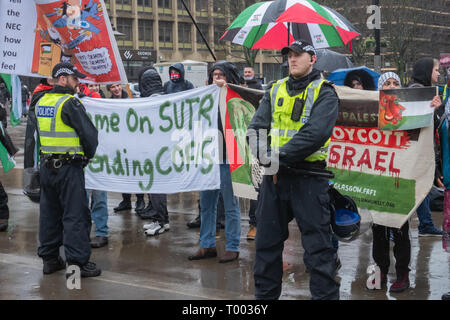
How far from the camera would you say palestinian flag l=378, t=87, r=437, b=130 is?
5.56 meters

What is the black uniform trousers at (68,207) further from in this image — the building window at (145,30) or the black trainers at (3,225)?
the building window at (145,30)

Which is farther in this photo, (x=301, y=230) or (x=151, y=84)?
(x=151, y=84)

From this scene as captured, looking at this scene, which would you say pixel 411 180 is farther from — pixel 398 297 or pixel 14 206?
pixel 14 206

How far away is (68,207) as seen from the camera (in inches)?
238

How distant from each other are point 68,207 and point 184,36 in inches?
2960

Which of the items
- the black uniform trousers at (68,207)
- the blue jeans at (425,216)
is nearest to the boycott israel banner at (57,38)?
the black uniform trousers at (68,207)

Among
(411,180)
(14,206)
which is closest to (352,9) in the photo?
(14,206)

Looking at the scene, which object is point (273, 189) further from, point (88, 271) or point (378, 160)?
point (88, 271)

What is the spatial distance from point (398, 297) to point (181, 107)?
3.28 meters

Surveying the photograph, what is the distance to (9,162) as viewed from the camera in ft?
28.4

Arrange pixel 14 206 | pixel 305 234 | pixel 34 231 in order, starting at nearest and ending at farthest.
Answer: pixel 305 234 → pixel 34 231 → pixel 14 206

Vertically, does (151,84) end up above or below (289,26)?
below

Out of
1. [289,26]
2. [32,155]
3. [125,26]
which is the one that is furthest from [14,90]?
[125,26]

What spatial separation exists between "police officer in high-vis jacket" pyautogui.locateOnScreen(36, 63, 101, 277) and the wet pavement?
353 millimetres
